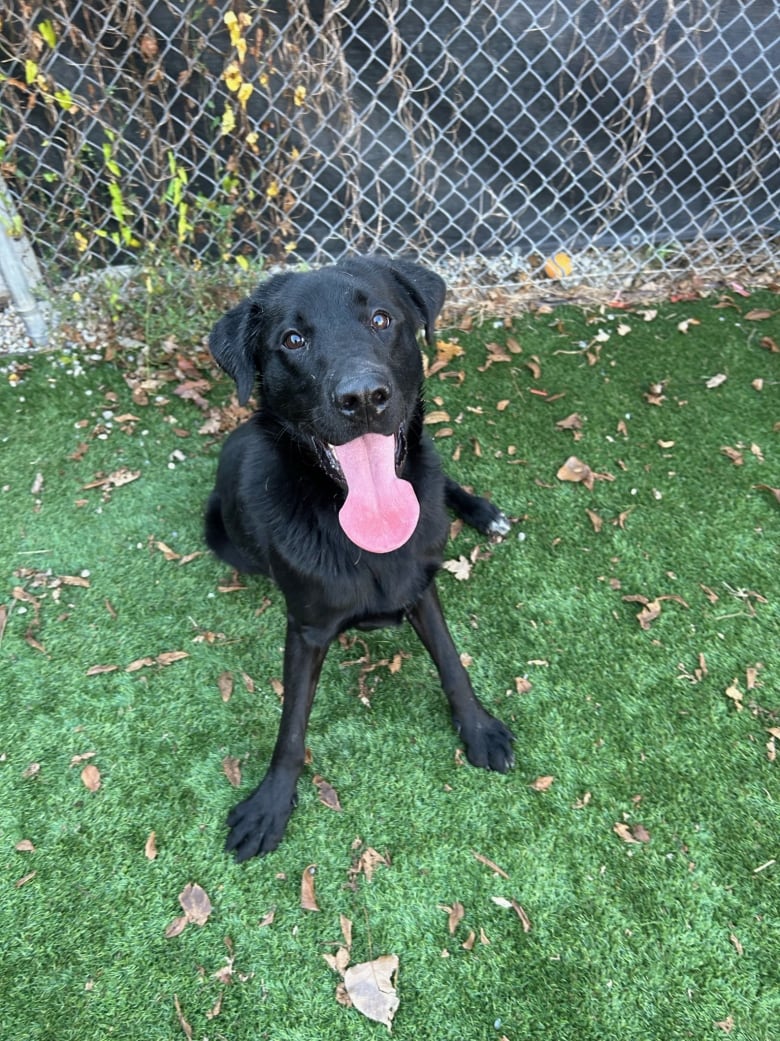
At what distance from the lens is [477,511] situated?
3.22 metres

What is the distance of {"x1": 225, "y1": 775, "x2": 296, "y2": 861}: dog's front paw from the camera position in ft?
7.70

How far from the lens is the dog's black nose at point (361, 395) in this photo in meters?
1.81

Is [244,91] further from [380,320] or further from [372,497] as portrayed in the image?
[372,497]

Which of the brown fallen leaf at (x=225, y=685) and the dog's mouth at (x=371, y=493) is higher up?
the dog's mouth at (x=371, y=493)

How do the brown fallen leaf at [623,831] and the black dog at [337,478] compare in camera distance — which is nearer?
the black dog at [337,478]

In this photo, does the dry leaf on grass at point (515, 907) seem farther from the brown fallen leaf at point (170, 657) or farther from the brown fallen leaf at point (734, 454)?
the brown fallen leaf at point (734, 454)

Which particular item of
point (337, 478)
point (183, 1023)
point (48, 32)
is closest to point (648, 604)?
point (337, 478)

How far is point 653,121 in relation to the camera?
4.24 meters

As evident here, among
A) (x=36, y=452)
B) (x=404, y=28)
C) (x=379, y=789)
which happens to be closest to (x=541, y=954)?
(x=379, y=789)

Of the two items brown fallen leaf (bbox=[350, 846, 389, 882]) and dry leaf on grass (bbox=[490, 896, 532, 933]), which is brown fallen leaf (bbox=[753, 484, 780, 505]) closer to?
dry leaf on grass (bbox=[490, 896, 532, 933])

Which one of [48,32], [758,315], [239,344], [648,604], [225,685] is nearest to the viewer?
[239,344]

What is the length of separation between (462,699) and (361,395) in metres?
1.24

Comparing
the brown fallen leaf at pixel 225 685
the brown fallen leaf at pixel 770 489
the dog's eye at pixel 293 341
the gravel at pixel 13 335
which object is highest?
the brown fallen leaf at pixel 770 489

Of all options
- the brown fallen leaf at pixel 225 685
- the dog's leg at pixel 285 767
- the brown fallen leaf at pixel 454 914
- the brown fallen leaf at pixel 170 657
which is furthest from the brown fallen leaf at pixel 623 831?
the brown fallen leaf at pixel 170 657
